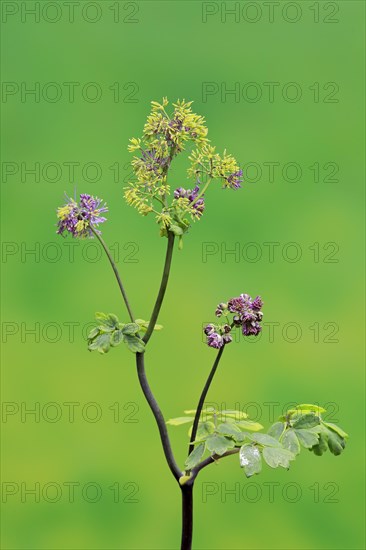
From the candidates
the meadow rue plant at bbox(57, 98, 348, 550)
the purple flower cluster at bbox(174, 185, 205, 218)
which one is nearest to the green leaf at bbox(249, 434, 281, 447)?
the meadow rue plant at bbox(57, 98, 348, 550)

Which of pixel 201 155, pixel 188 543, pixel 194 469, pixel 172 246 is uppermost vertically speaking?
pixel 201 155

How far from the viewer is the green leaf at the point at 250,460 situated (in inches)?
61.3

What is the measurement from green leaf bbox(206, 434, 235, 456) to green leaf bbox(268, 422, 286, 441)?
12 cm

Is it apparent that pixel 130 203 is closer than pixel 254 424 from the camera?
Yes

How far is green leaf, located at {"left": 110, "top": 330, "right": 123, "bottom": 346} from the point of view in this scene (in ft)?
5.38

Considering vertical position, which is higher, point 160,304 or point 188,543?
point 160,304

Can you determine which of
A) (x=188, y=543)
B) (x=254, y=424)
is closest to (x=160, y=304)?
(x=254, y=424)

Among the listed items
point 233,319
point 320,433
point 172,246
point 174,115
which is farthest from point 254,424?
point 174,115

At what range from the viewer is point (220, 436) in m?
1.64

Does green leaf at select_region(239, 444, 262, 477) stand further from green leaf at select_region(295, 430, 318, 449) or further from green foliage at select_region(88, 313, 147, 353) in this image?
green foliage at select_region(88, 313, 147, 353)

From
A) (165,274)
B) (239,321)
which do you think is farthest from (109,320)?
(239,321)

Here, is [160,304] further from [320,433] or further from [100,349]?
[320,433]

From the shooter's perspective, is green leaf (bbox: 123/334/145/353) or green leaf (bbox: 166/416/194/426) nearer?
green leaf (bbox: 123/334/145/353)

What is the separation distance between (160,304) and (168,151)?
0.30 m
